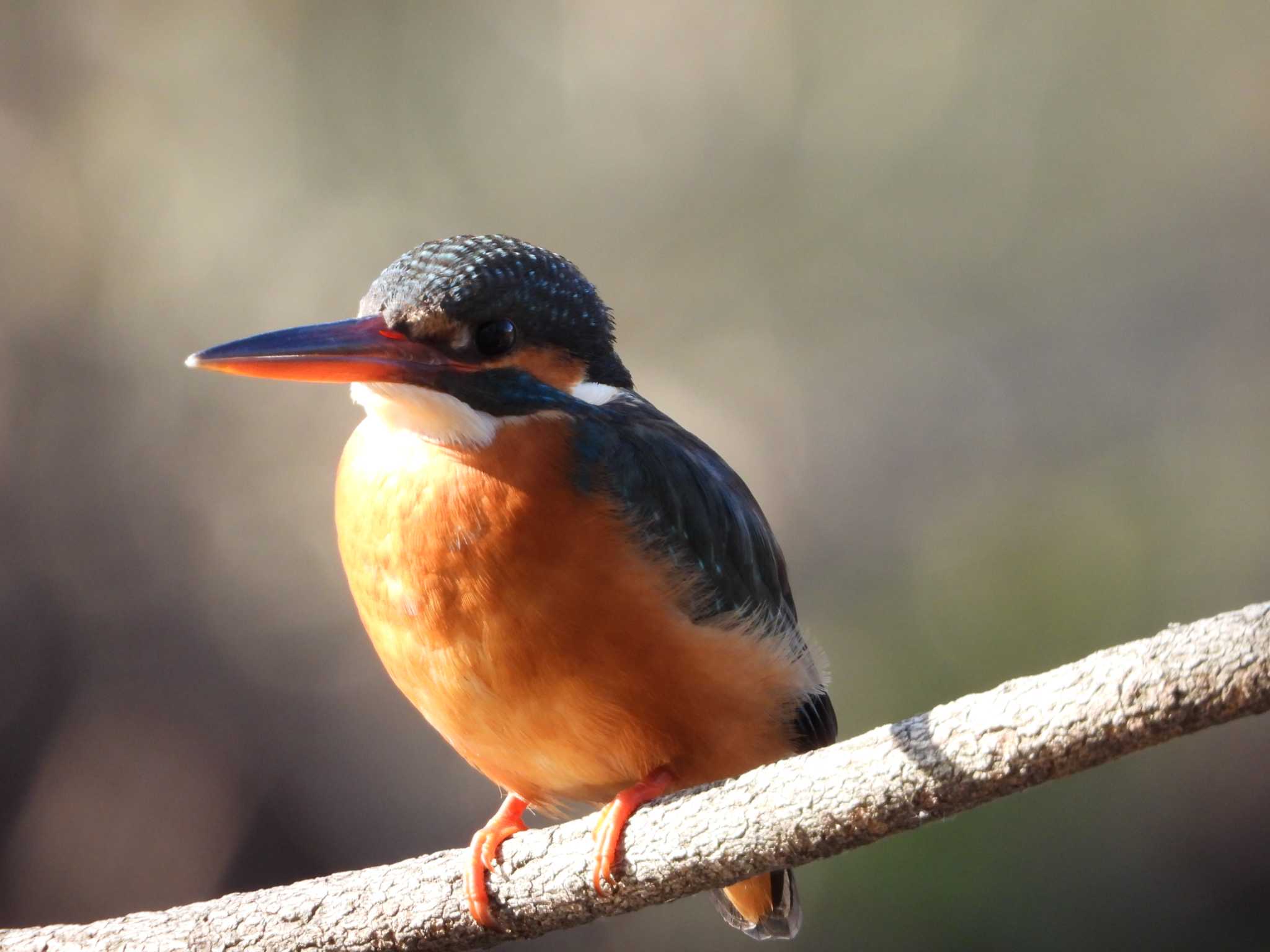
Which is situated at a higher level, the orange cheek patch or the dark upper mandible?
the dark upper mandible

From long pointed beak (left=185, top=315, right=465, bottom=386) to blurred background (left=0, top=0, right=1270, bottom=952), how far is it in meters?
2.43

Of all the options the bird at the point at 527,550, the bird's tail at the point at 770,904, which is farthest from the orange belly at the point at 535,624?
the bird's tail at the point at 770,904

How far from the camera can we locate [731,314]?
516 centimetres

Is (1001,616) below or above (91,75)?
below

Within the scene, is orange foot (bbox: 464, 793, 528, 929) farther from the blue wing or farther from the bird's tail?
the bird's tail

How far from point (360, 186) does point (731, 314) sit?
1.50 metres

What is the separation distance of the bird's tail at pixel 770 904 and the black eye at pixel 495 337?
1.02 meters

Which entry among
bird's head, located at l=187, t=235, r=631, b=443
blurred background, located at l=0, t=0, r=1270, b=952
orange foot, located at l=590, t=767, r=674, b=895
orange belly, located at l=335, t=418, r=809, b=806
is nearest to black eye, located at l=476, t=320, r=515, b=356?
bird's head, located at l=187, t=235, r=631, b=443

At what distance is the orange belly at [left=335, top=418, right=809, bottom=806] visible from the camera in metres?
1.81

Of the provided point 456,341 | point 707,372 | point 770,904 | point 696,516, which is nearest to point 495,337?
point 456,341

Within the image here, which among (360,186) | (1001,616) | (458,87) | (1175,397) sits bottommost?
(1001,616)

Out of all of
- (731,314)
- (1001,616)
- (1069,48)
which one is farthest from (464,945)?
(1069,48)

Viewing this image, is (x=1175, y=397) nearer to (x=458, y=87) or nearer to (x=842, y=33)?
(x=842, y=33)

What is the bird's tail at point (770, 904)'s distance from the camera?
2.32 metres
